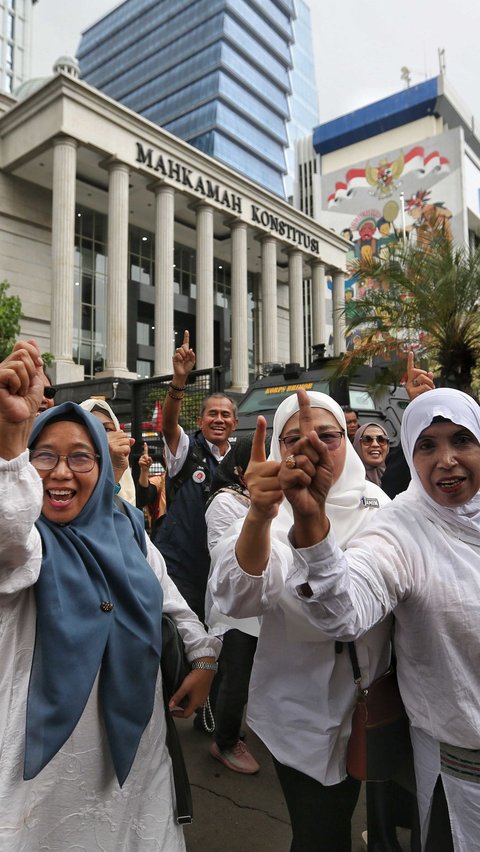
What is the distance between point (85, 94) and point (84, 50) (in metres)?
69.7

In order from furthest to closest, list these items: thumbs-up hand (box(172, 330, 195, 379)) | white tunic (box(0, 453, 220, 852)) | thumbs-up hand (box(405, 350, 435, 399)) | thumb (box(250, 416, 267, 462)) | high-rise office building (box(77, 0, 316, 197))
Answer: high-rise office building (box(77, 0, 316, 197)) < thumbs-up hand (box(172, 330, 195, 379)) < thumbs-up hand (box(405, 350, 435, 399)) < thumb (box(250, 416, 267, 462)) < white tunic (box(0, 453, 220, 852))

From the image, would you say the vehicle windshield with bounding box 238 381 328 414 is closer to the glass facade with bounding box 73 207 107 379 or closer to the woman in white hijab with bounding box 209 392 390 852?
the woman in white hijab with bounding box 209 392 390 852

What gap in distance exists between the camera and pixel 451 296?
28.5 ft

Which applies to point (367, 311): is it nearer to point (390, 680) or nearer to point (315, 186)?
point (390, 680)

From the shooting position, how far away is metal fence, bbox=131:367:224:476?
512 cm

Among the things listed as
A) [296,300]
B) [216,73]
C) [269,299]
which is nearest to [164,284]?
[269,299]

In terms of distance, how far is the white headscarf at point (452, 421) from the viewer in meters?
1.50

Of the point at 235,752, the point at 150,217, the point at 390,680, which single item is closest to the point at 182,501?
the point at 235,752

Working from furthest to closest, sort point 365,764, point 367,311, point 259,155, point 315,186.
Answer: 1. point 315,186
2. point 259,155
3. point 367,311
4. point 365,764

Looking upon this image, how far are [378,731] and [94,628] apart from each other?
851 millimetres

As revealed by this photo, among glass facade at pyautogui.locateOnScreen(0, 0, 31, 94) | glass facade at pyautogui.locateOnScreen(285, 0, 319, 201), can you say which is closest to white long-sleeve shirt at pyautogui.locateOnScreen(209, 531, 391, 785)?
glass facade at pyautogui.locateOnScreen(0, 0, 31, 94)

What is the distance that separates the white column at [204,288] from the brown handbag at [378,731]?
24044 mm

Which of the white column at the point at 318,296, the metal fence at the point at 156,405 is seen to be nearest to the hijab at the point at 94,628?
the metal fence at the point at 156,405

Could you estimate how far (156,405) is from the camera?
5.16m
